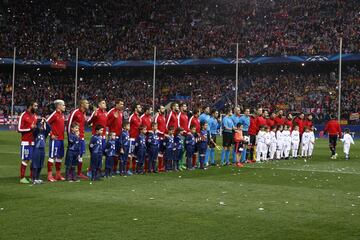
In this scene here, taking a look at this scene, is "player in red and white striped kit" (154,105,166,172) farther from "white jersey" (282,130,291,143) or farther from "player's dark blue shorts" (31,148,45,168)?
"white jersey" (282,130,291,143)

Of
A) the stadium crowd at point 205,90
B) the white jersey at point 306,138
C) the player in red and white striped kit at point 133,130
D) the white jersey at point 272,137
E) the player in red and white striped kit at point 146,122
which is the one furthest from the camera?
the stadium crowd at point 205,90

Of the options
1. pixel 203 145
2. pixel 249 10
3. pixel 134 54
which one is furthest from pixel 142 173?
pixel 249 10

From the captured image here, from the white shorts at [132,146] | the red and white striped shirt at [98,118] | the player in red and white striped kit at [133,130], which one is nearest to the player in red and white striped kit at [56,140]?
the red and white striped shirt at [98,118]

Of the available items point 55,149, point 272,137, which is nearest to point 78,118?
point 55,149

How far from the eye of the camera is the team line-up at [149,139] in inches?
611

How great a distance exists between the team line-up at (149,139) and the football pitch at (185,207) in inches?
34.5

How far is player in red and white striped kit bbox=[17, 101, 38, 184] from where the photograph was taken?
15.2 meters

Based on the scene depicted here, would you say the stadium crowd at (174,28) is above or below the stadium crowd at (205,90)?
above

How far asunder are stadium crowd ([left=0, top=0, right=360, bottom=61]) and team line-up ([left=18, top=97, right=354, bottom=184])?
29006 millimetres

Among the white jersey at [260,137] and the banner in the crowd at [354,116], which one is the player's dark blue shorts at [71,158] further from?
the banner in the crowd at [354,116]

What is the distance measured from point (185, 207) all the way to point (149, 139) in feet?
23.6

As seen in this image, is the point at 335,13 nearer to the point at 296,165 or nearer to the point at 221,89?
the point at 221,89

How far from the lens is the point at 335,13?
5788cm

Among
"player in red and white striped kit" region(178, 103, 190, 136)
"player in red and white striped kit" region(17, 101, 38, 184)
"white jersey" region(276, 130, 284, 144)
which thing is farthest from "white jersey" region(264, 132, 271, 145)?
"player in red and white striped kit" region(17, 101, 38, 184)
